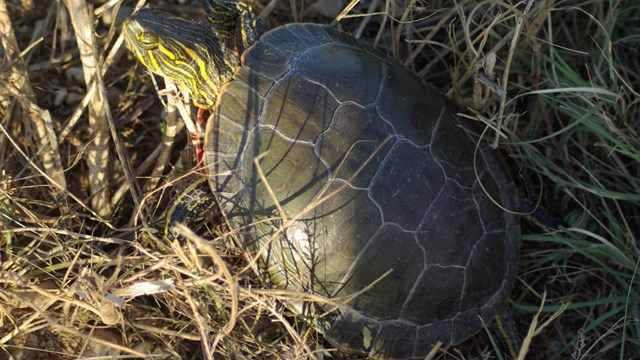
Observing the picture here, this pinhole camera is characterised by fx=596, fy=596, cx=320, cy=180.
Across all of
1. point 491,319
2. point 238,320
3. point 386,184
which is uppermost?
point 386,184

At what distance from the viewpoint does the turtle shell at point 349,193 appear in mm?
2570

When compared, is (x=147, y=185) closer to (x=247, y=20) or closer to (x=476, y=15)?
(x=247, y=20)

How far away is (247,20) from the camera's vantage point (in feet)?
9.49

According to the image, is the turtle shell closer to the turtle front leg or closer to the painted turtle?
the painted turtle

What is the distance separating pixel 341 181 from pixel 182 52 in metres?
0.95

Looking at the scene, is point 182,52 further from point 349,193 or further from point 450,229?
point 450,229

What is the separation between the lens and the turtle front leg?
9.46 ft

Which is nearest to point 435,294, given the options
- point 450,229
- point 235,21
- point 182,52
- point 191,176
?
point 450,229

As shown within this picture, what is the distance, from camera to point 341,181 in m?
→ 2.56

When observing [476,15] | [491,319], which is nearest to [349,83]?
[476,15]

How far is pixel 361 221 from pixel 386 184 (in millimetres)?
198

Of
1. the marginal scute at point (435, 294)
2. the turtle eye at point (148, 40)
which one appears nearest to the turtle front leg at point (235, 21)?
the turtle eye at point (148, 40)

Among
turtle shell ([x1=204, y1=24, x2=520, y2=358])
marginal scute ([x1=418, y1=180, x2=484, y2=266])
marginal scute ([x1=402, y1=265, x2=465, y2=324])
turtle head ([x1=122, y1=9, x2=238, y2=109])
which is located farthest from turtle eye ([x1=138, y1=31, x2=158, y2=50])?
marginal scute ([x1=402, y1=265, x2=465, y2=324])

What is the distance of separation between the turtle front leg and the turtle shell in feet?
0.46
